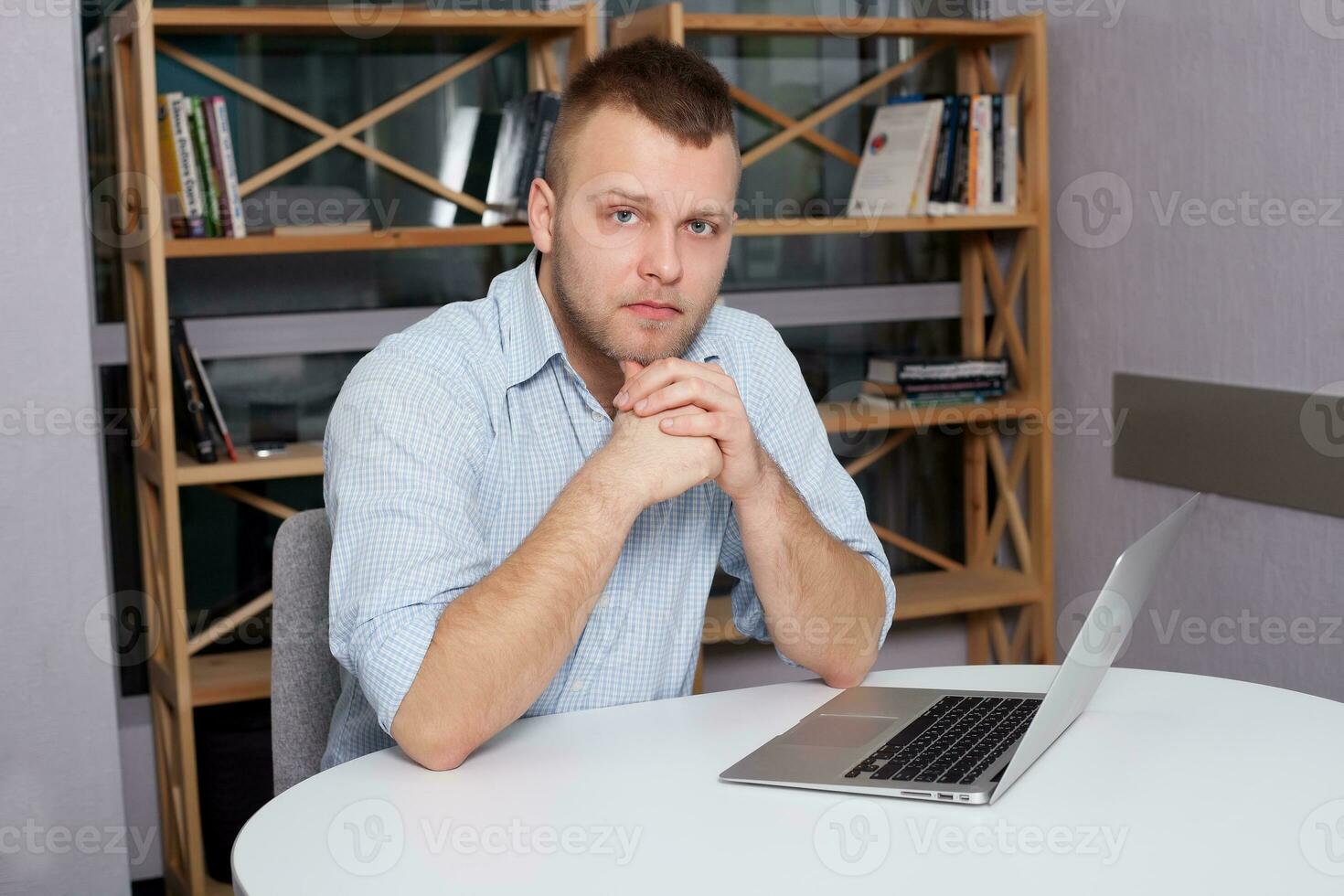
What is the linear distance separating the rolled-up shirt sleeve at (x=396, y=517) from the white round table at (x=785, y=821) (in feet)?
0.37

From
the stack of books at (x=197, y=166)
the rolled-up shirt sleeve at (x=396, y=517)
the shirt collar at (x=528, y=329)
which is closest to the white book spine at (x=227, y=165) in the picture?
the stack of books at (x=197, y=166)

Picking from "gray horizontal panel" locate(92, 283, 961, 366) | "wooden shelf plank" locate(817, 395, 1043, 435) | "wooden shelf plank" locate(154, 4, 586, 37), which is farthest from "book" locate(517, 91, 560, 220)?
"wooden shelf plank" locate(817, 395, 1043, 435)

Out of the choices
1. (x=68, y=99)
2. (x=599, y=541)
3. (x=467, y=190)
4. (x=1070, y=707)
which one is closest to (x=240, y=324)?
(x=467, y=190)

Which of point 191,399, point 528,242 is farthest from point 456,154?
point 191,399

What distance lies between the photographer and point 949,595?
304 centimetres

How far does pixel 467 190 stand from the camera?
2.82m

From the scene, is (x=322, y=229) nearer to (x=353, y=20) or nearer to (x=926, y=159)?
(x=353, y=20)

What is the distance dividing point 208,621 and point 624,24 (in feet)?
4.92

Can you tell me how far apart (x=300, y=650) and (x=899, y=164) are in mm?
1901

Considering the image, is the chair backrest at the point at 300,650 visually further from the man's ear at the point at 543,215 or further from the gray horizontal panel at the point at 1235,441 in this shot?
the gray horizontal panel at the point at 1235,441

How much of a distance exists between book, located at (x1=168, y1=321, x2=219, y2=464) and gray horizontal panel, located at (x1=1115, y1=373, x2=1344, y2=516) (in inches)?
72.8

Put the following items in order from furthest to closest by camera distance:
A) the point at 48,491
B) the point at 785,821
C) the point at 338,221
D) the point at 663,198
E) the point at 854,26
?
the point at 854,26, the point at 338,221, the point at 48,491, the point at 663,198, the point at 785,821

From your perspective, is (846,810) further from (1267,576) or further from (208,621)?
(208,621)

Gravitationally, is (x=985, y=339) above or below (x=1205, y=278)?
below
